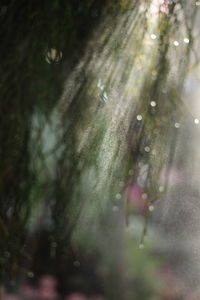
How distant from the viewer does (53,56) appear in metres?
0.76

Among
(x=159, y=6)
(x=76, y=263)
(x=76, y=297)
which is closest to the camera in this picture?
(x=159, y=6)

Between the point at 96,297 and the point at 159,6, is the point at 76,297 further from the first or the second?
the point at 159,6

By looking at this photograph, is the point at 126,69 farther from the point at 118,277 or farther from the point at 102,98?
the point at 118,277

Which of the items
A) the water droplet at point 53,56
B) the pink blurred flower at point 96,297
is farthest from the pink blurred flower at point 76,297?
the water droplet at point 53,56

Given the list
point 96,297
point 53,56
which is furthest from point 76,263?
point 53,56

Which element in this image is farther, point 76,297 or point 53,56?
point 76,297

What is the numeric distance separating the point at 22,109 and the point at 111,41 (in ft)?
0.49

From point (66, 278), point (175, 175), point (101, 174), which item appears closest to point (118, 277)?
point (66, 278)

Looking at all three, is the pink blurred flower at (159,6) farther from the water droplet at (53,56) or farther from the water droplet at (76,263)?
the water droplet at (76,263)

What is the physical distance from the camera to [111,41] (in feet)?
2.41

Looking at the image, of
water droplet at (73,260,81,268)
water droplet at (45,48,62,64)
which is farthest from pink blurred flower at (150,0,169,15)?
water droplet at (73,260,81,268)

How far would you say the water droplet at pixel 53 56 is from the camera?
2.48 ft

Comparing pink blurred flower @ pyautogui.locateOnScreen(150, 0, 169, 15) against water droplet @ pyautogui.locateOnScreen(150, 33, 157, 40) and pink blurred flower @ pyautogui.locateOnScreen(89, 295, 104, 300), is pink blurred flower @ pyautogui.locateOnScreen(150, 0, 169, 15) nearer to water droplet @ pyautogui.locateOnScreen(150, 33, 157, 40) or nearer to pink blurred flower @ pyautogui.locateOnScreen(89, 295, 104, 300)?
water droplet @ pyautogui.locateOnScreen(150, 33, 157, 40)

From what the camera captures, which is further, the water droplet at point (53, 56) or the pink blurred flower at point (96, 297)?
the pink blurred flower at point (96, 297)
